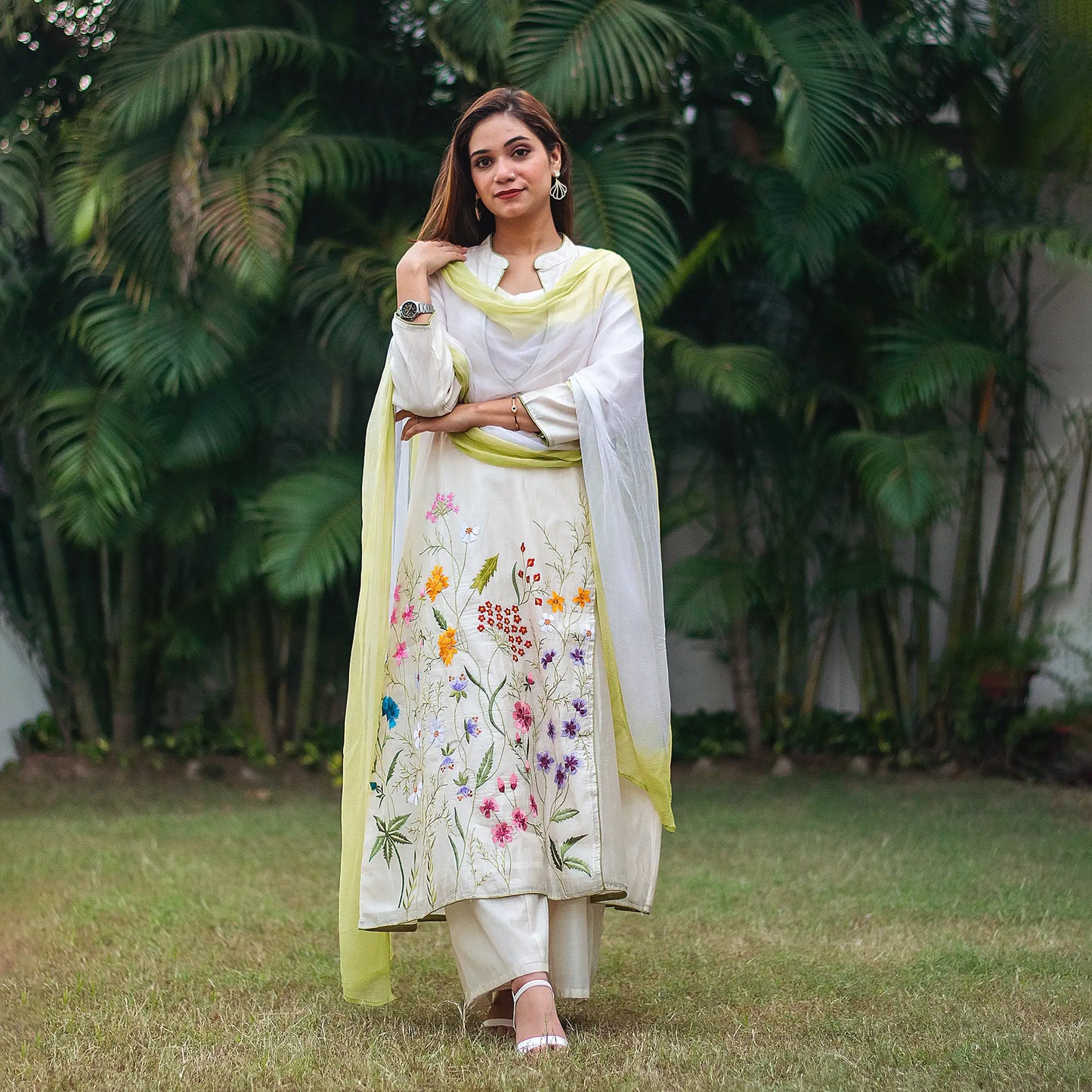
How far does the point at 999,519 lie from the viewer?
20.3ft

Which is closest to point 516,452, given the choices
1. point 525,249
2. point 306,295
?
point 525,249

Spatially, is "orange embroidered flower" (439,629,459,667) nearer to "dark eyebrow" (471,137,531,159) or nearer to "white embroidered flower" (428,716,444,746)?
"white embroidered flower" (428,716,444,746)

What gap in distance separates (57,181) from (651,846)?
4.26 metres

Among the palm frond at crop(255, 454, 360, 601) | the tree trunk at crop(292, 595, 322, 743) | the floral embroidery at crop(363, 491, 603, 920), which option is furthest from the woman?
the tree trunk at crop(292, 595, 322, 743)

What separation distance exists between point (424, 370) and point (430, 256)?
0.23 metres

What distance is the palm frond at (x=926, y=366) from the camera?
18.4ft

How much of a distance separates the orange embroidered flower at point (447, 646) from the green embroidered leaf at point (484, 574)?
0.09 m

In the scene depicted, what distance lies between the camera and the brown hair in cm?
266

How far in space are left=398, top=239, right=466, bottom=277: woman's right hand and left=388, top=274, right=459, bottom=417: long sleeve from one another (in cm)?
9

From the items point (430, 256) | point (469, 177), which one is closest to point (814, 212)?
point (469, 177)

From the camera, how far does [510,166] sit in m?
2.63

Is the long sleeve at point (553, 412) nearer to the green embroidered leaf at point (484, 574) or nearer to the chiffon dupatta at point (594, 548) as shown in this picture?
the chiffon dupatta at point (594, 548)

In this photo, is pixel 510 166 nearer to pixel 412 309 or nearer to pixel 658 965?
pixel 412 309

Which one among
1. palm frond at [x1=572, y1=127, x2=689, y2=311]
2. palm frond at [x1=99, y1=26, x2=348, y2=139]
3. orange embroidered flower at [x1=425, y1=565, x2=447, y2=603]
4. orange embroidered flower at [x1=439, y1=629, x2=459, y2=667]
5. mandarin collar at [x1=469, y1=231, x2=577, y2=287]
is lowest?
orange embroidered flower at [x1=439, y1=629, x2=459, y2=667]
